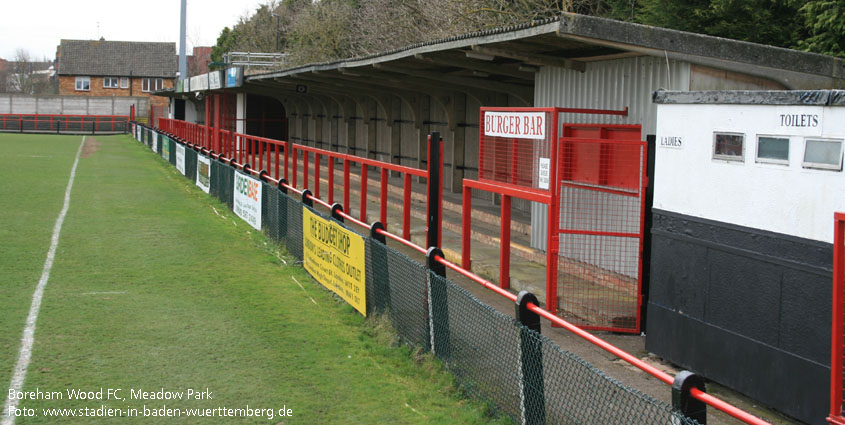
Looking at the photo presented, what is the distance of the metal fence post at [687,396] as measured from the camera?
3814 millimetres

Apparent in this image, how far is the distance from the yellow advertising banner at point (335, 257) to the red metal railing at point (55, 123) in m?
56.2

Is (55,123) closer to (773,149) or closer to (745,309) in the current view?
(745,309)

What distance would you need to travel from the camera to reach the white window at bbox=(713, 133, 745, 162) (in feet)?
21.7

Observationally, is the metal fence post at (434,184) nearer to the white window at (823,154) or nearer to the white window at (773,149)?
the white window at (773,149)

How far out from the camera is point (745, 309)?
6.55m

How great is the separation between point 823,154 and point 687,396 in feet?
9.18

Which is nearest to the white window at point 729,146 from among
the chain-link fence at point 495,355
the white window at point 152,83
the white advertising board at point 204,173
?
the chain-link fence at point 495,355

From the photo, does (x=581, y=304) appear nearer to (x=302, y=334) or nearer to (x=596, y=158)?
(x=596, y=158)

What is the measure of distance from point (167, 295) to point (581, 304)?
478 centimetres

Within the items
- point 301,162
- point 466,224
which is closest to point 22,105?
point 301,162

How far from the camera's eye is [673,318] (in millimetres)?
7469

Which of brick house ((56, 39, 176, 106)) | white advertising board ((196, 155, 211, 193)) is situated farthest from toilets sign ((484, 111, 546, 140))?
brick house ((56, 39, 176, 106))

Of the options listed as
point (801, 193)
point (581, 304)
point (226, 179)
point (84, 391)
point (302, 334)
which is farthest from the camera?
point (226, 179)

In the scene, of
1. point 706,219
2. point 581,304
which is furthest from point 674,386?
point 581,304
